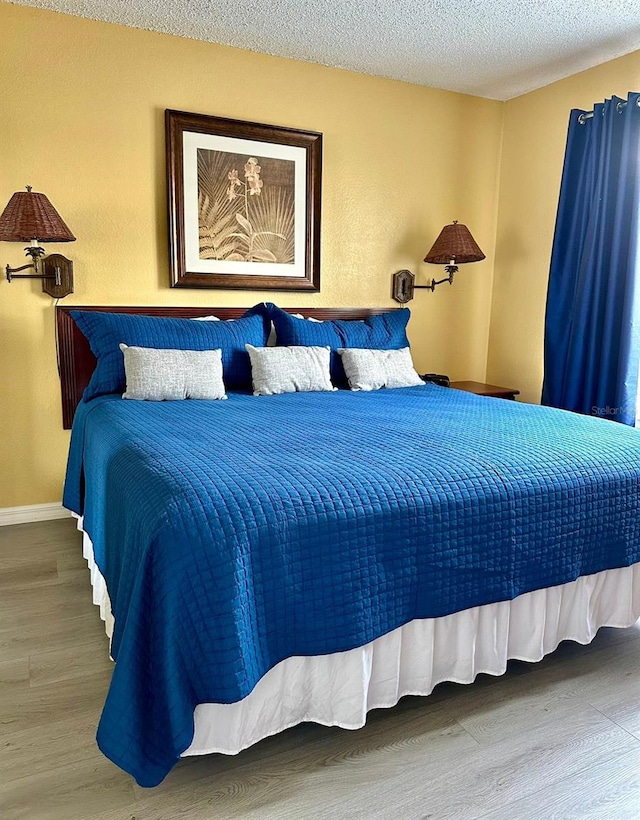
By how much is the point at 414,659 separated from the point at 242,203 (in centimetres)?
258

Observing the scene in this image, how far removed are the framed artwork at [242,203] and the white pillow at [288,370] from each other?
2.04ft

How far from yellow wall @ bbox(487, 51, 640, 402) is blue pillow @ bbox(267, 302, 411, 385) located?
37.7 inches

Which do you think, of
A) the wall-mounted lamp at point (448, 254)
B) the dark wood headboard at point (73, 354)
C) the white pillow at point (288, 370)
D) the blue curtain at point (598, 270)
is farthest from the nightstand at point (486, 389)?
the dark wood headboard at point (73, 354)

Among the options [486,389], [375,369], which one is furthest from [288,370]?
[486,389]

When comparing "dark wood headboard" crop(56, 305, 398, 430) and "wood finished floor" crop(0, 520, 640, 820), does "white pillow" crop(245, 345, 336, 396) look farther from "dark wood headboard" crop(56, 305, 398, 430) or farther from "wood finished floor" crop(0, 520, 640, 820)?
"wood finished floor" crop(0, 520, 640, 820)

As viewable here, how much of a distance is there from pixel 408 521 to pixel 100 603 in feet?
3.99

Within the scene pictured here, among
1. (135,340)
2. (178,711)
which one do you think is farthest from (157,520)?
(135,340)

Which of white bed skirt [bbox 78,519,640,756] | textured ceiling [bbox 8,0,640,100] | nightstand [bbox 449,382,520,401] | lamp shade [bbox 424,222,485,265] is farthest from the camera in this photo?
nightstand [bbox 449,382,520,401]

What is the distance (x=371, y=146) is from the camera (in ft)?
11.9

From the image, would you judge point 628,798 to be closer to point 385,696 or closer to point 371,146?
point 385,696

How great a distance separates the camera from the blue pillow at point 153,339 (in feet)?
9.14

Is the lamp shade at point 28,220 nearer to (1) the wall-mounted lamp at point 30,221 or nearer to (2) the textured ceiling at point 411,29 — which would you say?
(1) the wall-mounted lamp at point 30,221

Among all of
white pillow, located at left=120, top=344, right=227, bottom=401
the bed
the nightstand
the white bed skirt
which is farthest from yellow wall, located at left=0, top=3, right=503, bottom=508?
the white bed skirt

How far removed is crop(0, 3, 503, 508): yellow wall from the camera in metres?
2.88
